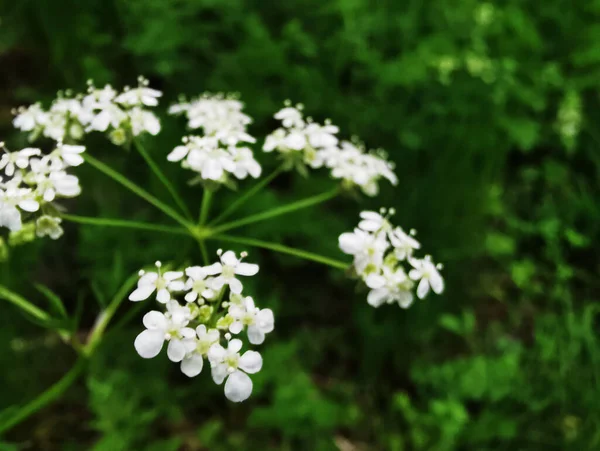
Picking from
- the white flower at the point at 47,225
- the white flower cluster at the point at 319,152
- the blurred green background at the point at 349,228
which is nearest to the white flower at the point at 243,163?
the white flower cluster at the point at 319,152

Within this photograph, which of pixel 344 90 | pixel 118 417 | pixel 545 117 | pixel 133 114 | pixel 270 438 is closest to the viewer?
pixel 133 114

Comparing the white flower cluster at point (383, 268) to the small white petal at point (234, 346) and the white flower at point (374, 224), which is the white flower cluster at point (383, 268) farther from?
the small white petal at point (234, 346)

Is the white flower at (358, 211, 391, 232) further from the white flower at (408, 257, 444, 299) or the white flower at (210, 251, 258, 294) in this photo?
the white flower at (210, 251, 258, 294)

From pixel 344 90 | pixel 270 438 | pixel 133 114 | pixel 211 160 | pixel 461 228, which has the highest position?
pixel 344 90

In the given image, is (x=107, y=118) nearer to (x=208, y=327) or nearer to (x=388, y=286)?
(x=208, y=327)

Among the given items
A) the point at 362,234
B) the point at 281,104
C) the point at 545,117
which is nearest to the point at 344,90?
the point at 281,104

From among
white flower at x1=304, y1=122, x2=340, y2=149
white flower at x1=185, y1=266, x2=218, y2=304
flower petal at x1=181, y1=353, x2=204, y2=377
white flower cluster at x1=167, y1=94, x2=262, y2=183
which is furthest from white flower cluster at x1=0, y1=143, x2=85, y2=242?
white flower at x1=304, y1=122, x2=340, y2=149

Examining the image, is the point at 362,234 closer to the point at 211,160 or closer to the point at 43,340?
the point at 211,160
